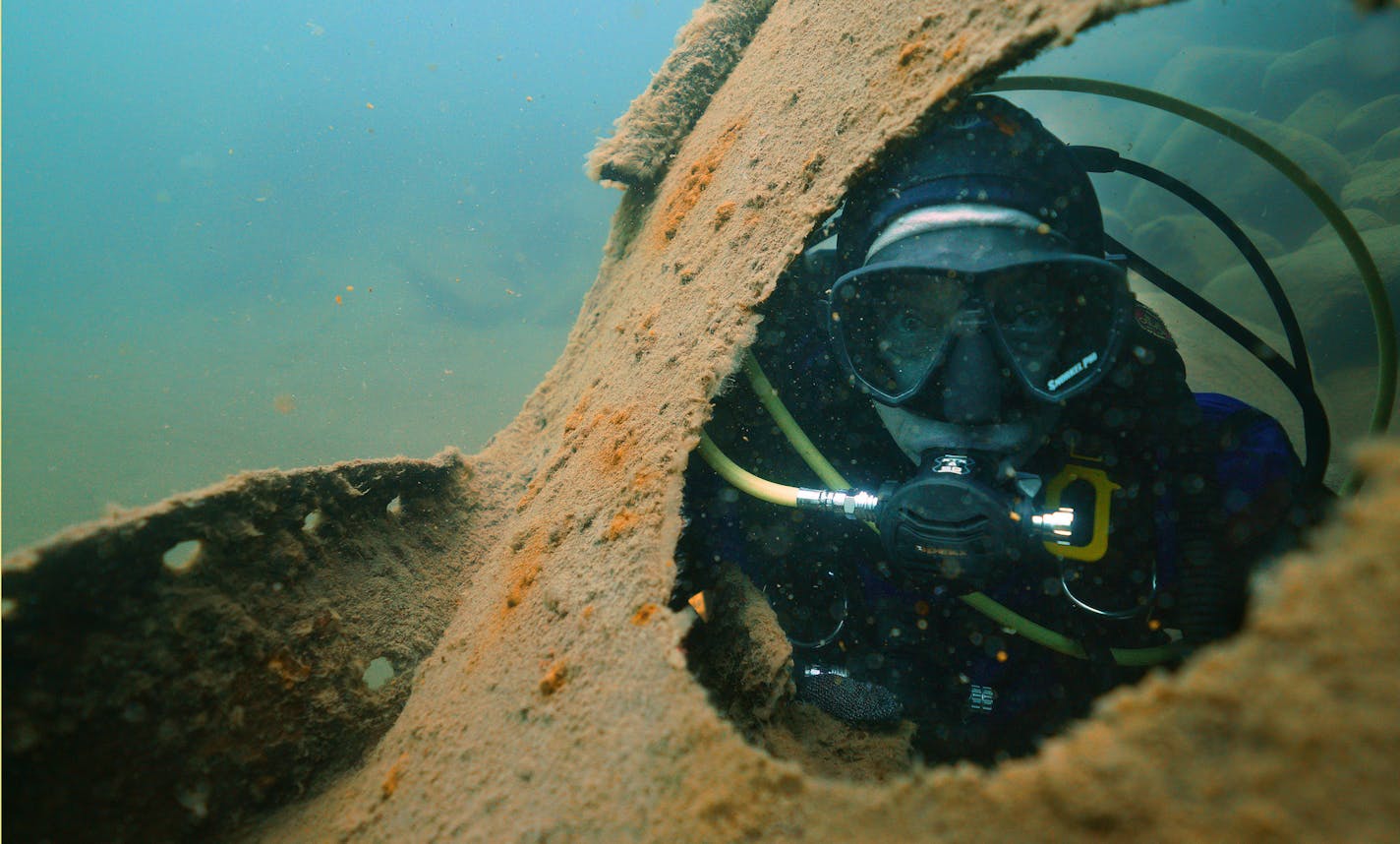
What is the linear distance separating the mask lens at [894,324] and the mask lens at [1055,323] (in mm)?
175

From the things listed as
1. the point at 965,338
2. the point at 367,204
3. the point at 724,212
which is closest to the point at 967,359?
the point at 965,338

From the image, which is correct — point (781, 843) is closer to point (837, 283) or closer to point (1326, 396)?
point (837, 283)

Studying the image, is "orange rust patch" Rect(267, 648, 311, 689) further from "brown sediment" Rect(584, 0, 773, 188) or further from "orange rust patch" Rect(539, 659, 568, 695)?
"brown sediment" Rect(584, 0, 773, 188)

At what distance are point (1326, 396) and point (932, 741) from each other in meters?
9.19

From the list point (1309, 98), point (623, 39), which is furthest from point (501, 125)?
point (1309, 98)

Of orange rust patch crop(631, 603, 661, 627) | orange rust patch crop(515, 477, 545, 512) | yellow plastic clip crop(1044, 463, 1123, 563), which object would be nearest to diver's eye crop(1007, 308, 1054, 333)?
yellow plastic clip crop(1044, 463, 1123, 563)

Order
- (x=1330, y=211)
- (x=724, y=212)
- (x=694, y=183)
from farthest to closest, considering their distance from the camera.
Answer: (x=694, y=183) < (x=724, y=212) < (x=1330, y=211)

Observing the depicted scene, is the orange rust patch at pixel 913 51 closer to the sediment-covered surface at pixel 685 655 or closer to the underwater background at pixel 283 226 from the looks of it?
the sediment-covered surface at pixel 685 655

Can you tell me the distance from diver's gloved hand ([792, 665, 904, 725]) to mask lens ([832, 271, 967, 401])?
1.00 m

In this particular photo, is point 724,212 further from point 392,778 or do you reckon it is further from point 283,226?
point 283,226

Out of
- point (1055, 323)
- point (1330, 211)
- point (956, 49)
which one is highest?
point (956, 49)

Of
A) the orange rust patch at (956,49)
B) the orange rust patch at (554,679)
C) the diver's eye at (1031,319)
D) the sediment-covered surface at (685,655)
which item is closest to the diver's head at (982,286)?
the diver's eye at (1031,319)

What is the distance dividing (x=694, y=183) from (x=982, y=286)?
1.19 metres

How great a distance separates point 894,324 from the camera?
7.30ft
